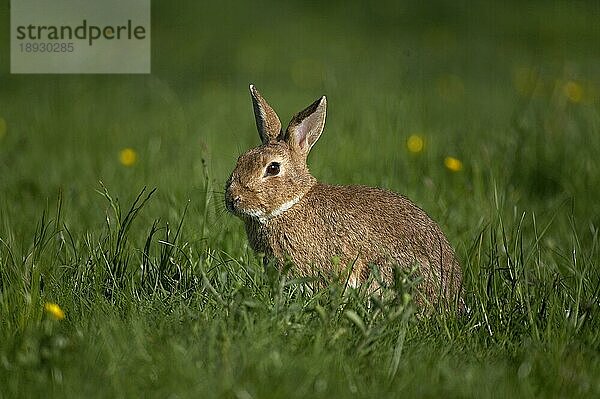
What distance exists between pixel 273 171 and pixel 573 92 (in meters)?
4.19

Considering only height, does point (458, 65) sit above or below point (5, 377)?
above

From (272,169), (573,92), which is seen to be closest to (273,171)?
(272,169)

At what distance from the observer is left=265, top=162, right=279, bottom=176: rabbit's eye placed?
4.38m

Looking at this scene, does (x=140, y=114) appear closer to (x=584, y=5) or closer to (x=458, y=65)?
(x=458, y=65)

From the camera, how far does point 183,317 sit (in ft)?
12.0

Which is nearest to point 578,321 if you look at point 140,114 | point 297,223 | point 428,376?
point 428,376

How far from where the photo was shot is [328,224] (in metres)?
4.39

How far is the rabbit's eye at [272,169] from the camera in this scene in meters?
4.38

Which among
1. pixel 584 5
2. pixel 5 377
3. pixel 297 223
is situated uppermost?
pixel 584 5

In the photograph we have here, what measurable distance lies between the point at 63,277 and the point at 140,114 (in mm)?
4328

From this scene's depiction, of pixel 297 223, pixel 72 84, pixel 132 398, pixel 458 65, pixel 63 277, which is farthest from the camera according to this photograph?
pixel 458 65

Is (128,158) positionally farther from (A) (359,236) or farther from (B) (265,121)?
(A) (359,236)

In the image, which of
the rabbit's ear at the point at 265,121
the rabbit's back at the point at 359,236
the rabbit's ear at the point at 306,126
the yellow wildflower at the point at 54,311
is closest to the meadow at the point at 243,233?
the yellow wildflower at the point at 54,311

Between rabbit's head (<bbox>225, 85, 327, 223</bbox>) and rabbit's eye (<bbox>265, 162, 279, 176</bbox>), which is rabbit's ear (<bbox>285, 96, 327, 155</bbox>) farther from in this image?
rabbit's eye (<bbox>265, 162, 279, 176</bbox>)
